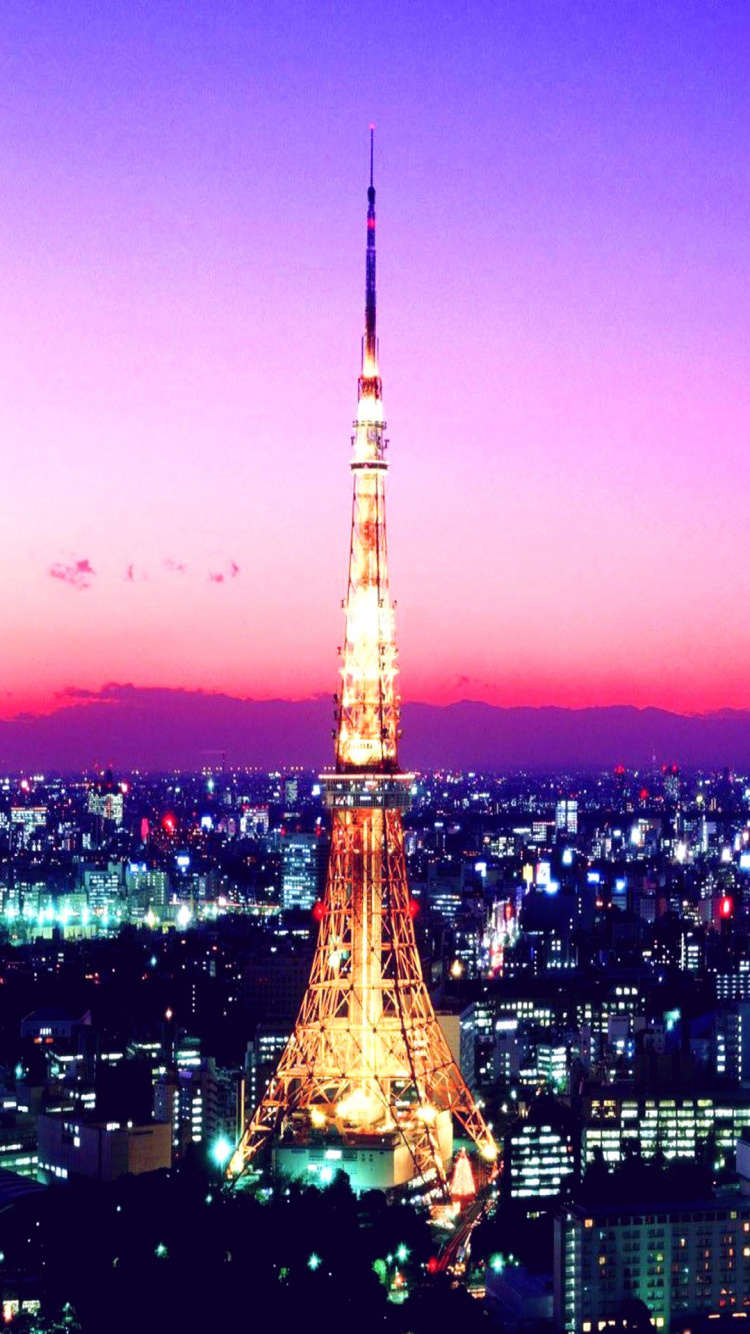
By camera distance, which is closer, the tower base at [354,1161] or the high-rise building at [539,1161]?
the tower base at [354,1161]

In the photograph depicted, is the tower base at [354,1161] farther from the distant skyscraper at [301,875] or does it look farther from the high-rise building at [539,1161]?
the distant skyscraper at [301,875]

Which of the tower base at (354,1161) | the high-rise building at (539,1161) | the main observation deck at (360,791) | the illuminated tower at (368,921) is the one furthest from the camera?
the main observation deck at (360,791)

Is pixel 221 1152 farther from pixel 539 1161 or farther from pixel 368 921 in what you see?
pixel 539 1161

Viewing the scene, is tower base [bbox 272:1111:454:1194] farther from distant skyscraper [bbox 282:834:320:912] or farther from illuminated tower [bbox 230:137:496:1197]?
distant skyscraper [bbox 282:834:320:912]

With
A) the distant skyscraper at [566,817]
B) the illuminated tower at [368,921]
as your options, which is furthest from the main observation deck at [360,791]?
the distant skyscraper at [566,817]

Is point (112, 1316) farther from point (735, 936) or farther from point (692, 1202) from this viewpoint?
point (735, 936)

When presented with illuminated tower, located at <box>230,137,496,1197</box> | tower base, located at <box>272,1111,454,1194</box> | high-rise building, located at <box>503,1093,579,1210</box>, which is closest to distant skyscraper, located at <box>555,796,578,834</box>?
high-rise building, located at <box>503,1093,579,1210</box>

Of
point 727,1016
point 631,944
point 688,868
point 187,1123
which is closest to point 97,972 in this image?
point 631,944
